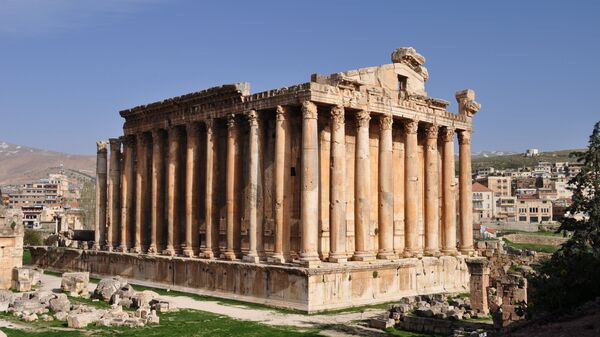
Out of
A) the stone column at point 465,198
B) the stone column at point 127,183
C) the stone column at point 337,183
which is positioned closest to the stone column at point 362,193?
the stone column at point 337,183

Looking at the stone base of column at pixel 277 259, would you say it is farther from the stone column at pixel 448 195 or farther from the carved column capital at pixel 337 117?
the stone column at pixel 448 195

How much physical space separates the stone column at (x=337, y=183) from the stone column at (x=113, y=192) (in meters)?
16.7

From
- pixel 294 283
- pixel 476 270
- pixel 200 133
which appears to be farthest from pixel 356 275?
pixel 200 133

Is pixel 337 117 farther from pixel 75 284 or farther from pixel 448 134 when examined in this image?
pixel 75 284

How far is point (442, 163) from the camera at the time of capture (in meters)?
34.0

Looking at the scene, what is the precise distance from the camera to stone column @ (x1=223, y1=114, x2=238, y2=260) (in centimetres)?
2925

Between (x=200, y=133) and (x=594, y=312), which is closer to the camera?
(x=594, y=312)

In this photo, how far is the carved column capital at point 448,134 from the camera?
1318 inches

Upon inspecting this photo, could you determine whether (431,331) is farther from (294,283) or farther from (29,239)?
(29,239)

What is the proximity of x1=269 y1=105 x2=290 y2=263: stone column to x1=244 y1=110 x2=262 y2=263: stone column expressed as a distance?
1025 millimetres

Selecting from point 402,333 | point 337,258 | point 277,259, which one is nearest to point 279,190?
point 277,259

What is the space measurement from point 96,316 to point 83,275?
27.7 ft

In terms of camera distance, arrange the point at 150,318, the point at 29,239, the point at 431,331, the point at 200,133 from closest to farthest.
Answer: the point at 431,331, the point at 150,318, the point at 200,133, the point at 29,239

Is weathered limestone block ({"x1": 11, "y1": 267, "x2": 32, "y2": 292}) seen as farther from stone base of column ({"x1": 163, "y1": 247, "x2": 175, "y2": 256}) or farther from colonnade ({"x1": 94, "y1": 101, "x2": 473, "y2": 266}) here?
colonnade ({"x1": 94, "y1": 101, "x2": 473, "y2": 266})
